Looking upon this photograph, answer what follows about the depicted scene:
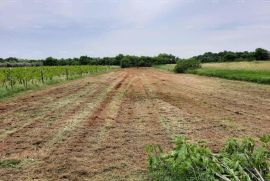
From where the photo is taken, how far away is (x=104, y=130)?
1026 cm

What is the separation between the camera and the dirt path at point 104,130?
7.01 metres

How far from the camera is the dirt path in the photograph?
7012 mm

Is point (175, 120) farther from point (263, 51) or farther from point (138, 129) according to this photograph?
point (263, 51)

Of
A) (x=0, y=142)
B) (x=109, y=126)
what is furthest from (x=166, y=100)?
(x=0, y=142)

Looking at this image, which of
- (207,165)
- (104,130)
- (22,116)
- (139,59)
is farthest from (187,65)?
(139,59)

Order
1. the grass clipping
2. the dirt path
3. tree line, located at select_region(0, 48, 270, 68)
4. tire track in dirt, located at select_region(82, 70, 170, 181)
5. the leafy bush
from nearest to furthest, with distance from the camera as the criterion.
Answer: the grass clipping → tire track in dirt, located at select_region(82, 70, 170, 181) → the dirt path → the leafy bush → tree line, located at select_region(0, 48, 270, 68)

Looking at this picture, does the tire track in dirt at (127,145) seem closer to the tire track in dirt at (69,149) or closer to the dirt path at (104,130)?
the dirt path at (104,130)

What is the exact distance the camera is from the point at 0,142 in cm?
909

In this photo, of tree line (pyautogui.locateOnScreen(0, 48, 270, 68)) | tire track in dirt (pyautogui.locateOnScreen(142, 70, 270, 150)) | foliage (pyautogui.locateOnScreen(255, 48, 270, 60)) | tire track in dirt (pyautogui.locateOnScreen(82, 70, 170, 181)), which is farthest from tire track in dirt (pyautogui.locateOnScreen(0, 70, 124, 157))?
foliage (pyautogui.locateOnScreen(255, 48, 270, 60))

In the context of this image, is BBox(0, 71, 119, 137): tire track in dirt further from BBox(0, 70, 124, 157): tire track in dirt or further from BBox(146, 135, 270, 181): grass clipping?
BBox(146, 135, 270, 181): grass clipping

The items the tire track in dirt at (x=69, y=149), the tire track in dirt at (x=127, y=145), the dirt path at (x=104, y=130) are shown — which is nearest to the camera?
the tire track in dirt at (x=127, y=145)

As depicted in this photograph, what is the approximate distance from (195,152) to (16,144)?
5.10 m

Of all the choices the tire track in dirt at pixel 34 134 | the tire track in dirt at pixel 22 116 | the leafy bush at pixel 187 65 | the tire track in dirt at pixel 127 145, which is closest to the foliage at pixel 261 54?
the leafy bush at pixel 187 65

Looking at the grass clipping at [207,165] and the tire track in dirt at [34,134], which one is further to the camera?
the tire track in dirt at [34,134]
